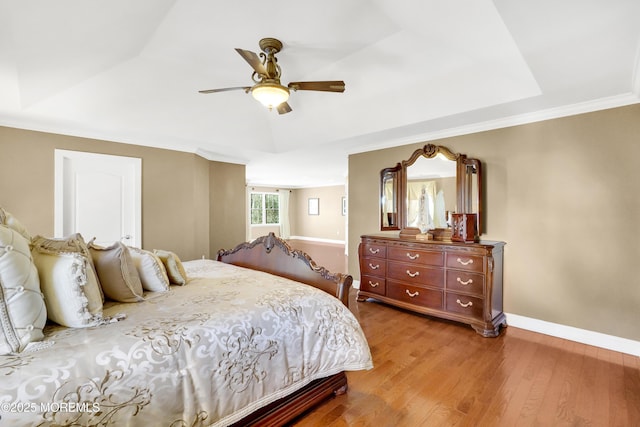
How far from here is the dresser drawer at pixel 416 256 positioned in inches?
129

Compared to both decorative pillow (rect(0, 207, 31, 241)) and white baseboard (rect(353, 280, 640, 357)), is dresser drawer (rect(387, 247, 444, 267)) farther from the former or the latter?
decorative pillow (rect(0, 207, 31, 241))

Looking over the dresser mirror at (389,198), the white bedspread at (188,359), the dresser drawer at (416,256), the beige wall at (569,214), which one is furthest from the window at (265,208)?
the white bedspread at (188,359)

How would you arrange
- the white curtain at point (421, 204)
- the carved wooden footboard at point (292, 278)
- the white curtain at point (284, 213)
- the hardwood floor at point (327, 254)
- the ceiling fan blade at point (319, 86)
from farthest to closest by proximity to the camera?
the white curtain at point (284, 213)
the hardwood floor at point (327, 254)
the white curtain at point (421, 204)
the ceiling fan blade at point (319, 86)
the carved wooden footboard at point (292, 278)

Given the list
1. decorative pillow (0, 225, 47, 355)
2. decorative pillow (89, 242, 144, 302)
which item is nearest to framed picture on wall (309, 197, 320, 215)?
decorative pillow (89, 242, 144, 302)

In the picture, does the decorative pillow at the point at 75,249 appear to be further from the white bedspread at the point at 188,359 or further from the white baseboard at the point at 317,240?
the white baseboard at the point at 317,240

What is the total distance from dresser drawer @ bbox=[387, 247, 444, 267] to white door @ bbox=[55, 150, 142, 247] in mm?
3547

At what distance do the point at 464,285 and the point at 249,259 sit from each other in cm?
→ 227

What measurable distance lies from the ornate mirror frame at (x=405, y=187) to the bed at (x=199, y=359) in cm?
225

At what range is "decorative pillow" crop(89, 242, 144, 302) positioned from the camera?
5.47 feet

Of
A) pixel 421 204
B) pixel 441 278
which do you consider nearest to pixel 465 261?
pixel 441 278

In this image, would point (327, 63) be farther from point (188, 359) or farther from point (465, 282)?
point (188, 359)

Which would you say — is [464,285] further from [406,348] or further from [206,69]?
[206,69]

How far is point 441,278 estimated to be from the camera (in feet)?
10.7

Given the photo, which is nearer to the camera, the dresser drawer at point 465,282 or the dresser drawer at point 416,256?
the dresser drawer at point 465,282
